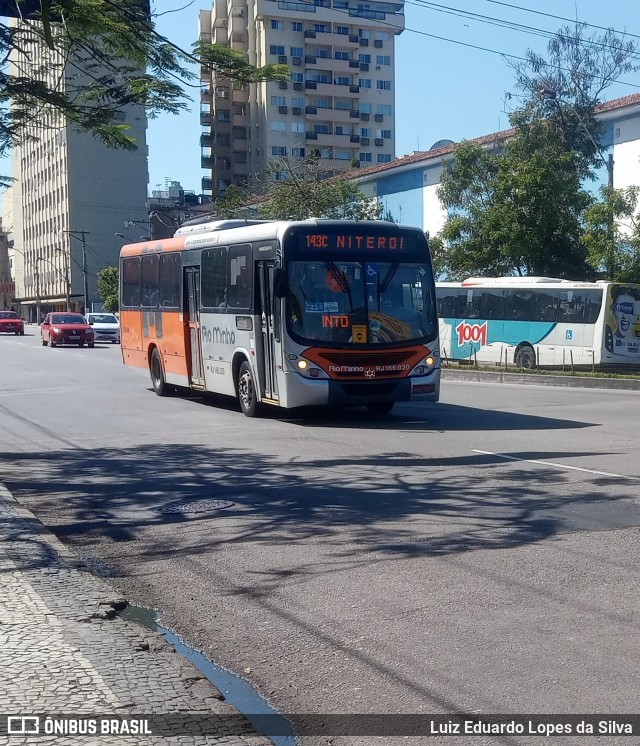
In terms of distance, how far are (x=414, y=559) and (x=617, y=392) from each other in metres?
18.0

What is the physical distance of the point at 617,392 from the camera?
80.4 ft

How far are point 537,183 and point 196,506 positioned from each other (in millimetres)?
27780

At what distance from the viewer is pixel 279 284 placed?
54.4 feet

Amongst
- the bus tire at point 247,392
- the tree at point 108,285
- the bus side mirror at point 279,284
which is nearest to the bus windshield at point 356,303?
the bus side mirror at point 279,284

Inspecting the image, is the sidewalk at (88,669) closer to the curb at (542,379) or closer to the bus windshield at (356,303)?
the bus windshield at (356,303)

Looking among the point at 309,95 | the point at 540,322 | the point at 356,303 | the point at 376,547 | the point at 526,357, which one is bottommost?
the point at 526,357

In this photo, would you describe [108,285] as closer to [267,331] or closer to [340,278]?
[267,331]

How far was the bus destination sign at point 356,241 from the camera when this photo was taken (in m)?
16.8

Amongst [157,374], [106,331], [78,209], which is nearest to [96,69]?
[157,374]

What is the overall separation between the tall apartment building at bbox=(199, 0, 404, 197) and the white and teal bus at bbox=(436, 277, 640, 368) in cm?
6315

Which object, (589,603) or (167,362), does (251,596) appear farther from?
(167,362)

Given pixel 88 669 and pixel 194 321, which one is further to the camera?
pixel 194 321

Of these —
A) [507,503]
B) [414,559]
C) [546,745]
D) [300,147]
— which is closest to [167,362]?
[507,503]

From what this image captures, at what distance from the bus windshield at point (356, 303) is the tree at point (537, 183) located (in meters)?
19.2
